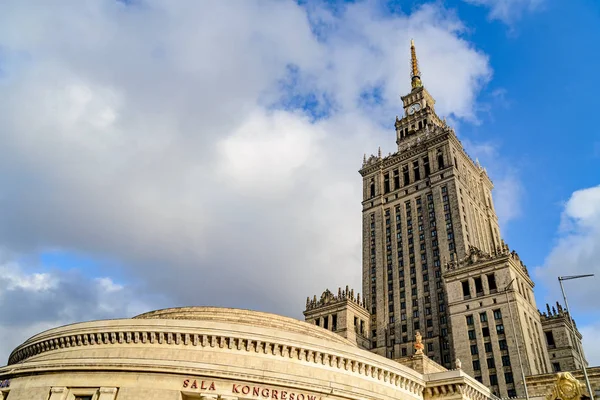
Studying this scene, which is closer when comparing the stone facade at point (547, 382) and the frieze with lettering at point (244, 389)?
the frieze with lettering at point (244, 389)

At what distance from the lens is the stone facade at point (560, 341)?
7344 cm

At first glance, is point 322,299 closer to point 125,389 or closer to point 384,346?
point 384,346

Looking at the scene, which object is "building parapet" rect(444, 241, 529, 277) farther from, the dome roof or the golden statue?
the dome roof

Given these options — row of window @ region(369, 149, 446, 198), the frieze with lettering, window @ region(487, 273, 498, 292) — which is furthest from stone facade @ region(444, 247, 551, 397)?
the frieze with lettering

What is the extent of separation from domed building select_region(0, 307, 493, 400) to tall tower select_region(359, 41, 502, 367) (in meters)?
38.3

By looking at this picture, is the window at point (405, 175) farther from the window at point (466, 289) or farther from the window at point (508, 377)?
the window at point (508, 377)

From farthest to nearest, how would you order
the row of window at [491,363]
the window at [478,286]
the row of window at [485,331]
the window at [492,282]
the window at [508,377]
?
1. the window at [478,286]
2. the window at [492,282]
3. the row of window at [485,331]
4. the row of window at [491,363]
5. the window at [508,377]

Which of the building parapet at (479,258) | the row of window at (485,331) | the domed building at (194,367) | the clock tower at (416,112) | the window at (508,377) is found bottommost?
the domed building at (194,367)

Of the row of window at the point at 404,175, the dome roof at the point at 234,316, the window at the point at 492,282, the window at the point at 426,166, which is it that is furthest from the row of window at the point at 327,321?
the dome roof at the point at 234,316

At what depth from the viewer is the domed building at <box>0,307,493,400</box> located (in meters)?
33.2

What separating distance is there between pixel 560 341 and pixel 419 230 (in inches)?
1153

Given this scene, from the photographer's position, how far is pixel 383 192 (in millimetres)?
101250

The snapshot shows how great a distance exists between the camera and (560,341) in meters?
74.8

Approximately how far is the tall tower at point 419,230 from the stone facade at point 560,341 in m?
16.8
